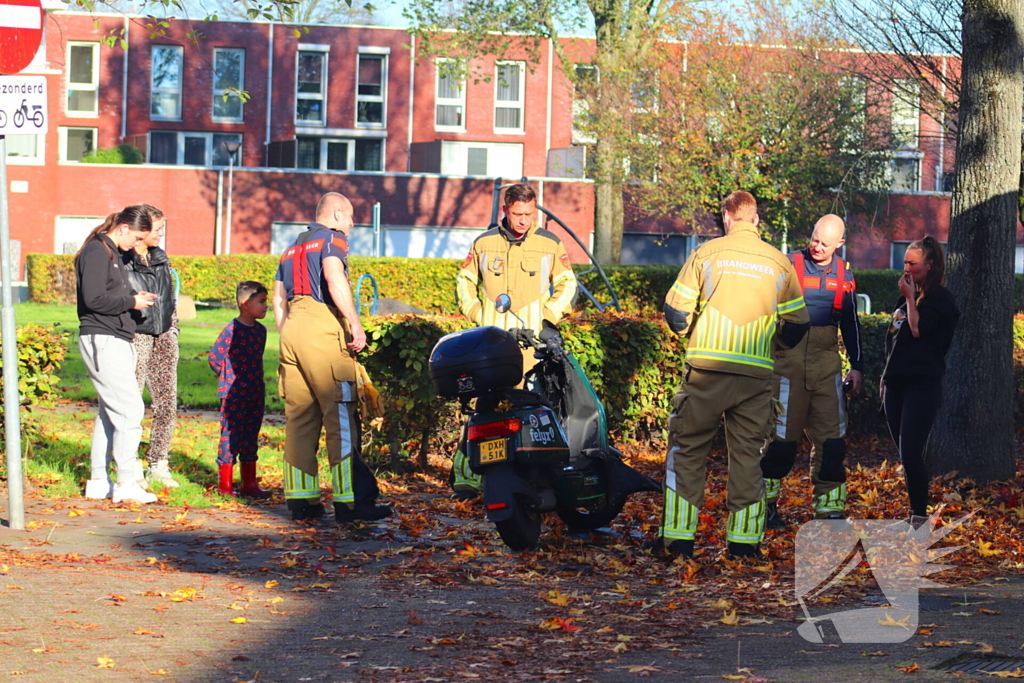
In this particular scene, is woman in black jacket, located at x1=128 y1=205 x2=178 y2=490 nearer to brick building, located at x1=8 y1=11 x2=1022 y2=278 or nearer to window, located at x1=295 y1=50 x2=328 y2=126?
brick building, located at x1=8 y1=11 x2=1022 y2=278

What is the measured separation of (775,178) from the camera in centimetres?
3403

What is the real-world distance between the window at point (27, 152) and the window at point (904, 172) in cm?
3079

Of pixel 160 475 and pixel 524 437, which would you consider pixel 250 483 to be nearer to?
pixel 160 475

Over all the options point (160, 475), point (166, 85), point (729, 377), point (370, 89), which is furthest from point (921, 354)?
point (166, 85)

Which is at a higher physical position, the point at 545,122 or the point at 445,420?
the point at 545,122

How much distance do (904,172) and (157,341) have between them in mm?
43225

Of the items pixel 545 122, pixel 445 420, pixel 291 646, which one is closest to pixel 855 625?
pixel 291 646

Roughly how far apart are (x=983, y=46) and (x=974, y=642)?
Answer: 524cm

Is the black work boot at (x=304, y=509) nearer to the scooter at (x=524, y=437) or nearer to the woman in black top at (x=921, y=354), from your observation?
the scooter at (x=524, y=437)

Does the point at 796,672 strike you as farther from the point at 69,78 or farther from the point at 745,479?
the point at 69,78

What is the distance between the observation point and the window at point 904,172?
38906 millimetres

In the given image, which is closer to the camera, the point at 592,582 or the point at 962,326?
the point at 592,582

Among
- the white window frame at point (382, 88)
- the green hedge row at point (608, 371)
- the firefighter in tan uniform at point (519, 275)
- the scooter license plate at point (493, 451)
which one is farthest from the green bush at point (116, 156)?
the scooter license plate at point (493, 451)

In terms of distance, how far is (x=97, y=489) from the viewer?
869 cm
